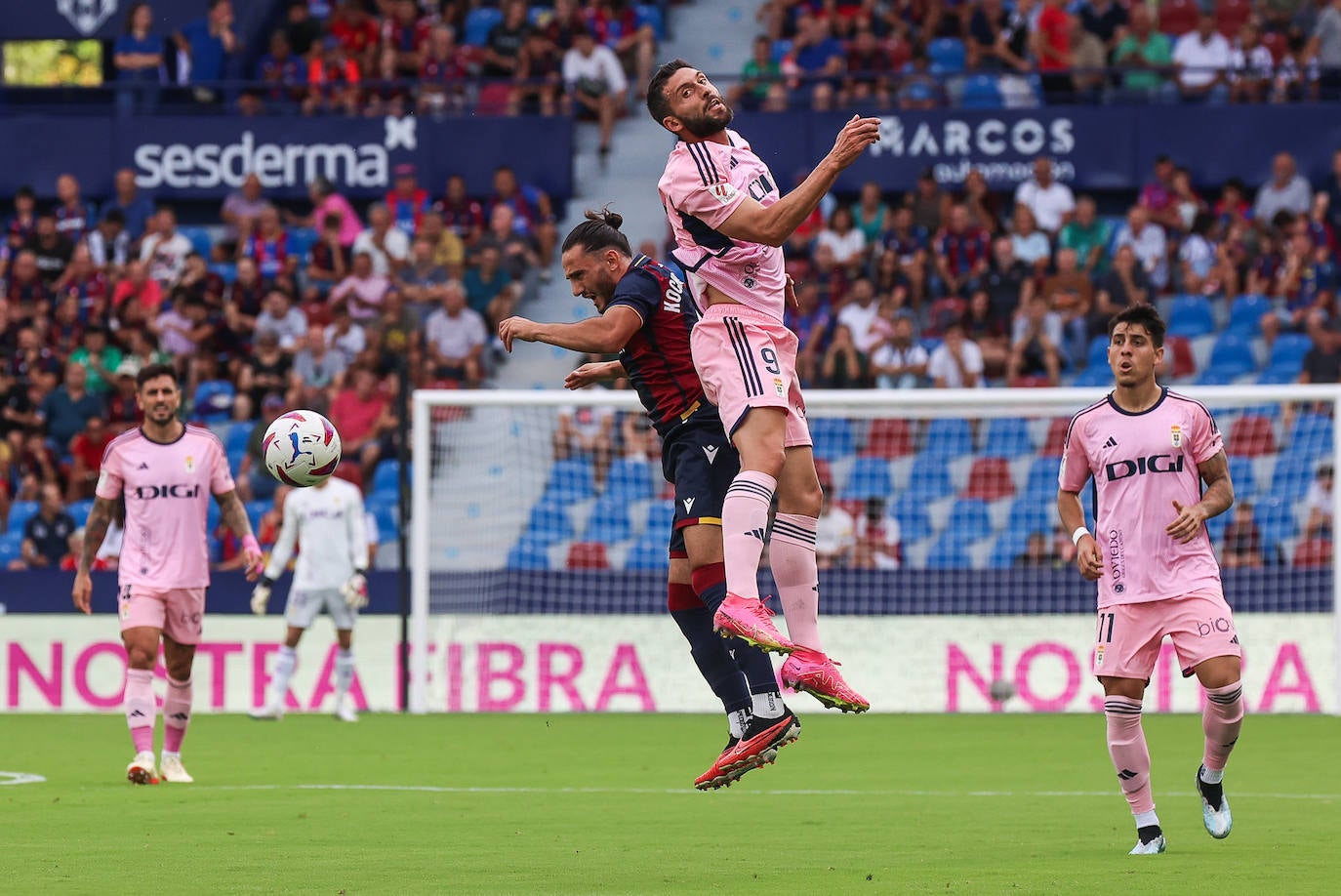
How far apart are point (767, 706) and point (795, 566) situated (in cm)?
64

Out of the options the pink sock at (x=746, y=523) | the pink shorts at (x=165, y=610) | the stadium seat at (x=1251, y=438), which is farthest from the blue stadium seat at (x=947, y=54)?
the pink sock at (x=746, y=523)

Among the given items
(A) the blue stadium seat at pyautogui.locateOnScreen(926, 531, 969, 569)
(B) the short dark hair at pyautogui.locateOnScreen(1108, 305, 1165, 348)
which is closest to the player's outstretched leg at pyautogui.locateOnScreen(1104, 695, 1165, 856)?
(B) the short dark hair at pyautogui.locateOnScreen(1108, 305, 1165, 348)

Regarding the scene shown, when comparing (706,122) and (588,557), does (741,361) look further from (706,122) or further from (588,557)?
(588,557)

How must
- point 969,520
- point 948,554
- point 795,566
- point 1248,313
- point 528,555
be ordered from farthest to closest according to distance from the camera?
point 1248,313 → point 528,555 → point 969,520 → point 948,554 → point 795,566

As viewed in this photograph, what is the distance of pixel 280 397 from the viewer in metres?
21.2

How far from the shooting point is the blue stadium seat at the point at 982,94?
23031 mm

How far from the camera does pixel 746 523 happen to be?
26.6ft

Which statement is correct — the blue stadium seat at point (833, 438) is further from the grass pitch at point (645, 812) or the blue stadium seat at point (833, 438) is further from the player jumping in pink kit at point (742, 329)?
the player jumping in pink kit at point (742, 329)

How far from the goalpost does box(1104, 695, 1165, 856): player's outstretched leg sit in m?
8.81

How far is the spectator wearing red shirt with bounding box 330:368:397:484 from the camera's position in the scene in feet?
66.4

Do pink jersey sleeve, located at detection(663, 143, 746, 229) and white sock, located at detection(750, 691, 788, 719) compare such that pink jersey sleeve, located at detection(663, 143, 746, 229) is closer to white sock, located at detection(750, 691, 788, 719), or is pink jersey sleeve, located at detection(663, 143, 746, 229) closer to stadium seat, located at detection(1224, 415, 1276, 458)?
white sock, located at detection(750, 691, 788, 719)

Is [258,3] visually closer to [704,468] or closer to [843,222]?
[843,222]

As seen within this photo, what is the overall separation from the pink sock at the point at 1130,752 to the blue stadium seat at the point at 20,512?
13.5 metres

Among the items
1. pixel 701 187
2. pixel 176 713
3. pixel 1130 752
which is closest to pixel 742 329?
pixel 701 187
